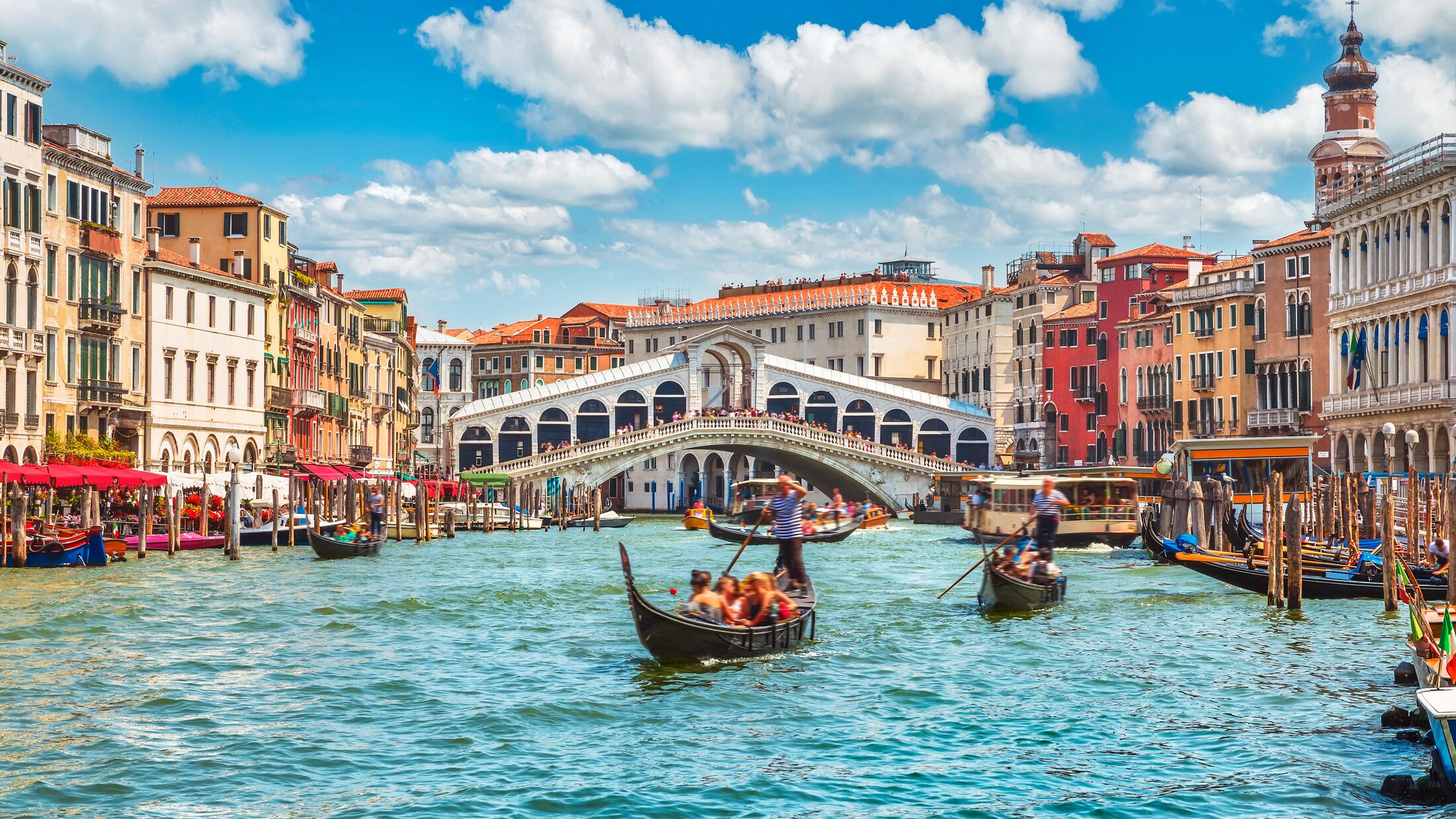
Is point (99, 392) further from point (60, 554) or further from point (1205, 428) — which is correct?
point (1205, 428)

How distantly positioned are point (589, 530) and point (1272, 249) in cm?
1804

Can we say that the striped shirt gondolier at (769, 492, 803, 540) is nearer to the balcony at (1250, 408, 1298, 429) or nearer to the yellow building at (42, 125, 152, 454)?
the yellow building at (42, 125, 152, 454)

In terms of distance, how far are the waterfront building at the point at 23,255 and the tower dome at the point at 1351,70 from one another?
103 ft

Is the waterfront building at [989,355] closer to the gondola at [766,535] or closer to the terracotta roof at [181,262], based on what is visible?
the gondola at [766,535]

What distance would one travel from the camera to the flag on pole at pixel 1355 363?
36219mm

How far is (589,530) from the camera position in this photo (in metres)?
45.5

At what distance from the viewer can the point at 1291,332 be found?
144ft

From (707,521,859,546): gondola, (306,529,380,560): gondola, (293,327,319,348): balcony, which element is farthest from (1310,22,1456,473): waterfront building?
(293,327,319,348): balcony

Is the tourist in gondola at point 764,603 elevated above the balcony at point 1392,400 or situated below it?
below

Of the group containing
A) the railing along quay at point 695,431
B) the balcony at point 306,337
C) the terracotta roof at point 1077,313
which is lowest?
the railing along quay at point 695,431

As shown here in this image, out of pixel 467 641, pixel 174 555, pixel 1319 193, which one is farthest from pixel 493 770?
pixel 1319 193

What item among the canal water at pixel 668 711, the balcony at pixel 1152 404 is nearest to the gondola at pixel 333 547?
the canal water at pixel 668 711

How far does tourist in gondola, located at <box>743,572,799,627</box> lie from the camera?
50.0ft

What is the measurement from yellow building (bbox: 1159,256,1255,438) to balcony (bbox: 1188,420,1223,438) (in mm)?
17
